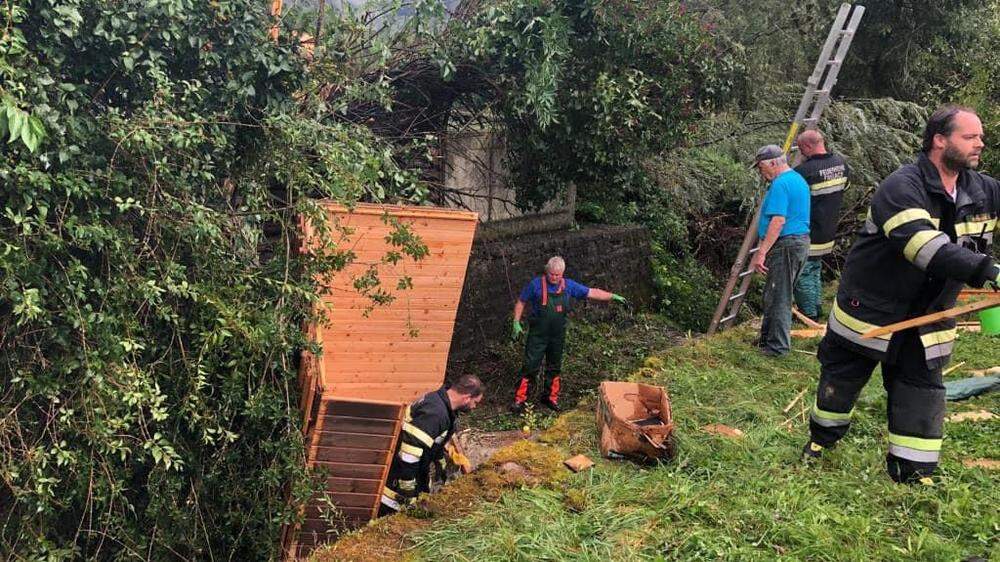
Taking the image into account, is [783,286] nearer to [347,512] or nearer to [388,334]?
[388,334]

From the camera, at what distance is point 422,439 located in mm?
4629

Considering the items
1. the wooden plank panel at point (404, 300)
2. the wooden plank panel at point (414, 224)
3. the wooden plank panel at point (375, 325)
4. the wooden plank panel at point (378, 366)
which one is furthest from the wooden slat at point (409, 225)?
the wooden plank panel at point (378, 366)

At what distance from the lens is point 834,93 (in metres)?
12.2

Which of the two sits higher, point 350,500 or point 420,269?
point 420,269

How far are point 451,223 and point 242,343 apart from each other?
199 centimetres

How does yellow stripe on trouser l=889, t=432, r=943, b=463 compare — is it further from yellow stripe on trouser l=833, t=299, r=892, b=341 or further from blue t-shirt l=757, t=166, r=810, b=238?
blue t-shirt l=757, t=166, r=810, b=238

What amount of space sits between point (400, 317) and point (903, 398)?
3341 millimetres

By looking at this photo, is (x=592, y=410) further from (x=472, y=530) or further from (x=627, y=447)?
(x=472, y=530)

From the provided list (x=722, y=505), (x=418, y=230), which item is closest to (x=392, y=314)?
(x=418, y=230)

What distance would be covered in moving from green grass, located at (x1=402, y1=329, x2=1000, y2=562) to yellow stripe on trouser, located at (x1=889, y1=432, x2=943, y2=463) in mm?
140

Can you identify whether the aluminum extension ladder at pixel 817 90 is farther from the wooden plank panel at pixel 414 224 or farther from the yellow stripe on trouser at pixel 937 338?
the yellow stripe on trouser at pixel 937 338

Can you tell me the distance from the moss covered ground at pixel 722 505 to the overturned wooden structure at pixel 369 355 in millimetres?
762

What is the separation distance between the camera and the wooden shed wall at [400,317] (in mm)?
5230

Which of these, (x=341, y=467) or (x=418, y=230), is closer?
(x=341, y=467)
